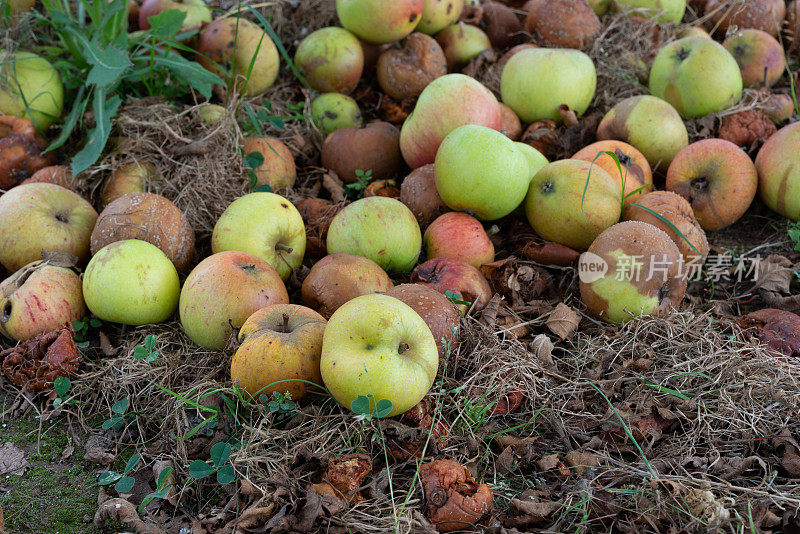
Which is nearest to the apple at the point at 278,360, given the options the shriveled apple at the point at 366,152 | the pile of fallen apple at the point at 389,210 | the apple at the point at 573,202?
the pile of fallen apple at the point at 389,210

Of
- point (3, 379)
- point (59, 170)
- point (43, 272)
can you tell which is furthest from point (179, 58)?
point (3, 379)

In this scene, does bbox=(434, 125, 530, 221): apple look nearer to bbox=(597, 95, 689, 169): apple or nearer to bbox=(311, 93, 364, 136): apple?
bbox=(597, 95, 689, 169): apple

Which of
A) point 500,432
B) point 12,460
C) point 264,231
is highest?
point 264,231

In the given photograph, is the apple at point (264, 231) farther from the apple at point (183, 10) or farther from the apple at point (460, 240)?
the apple at point (183, 10)

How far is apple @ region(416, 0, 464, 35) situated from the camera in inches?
180

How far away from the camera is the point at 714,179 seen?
3.55 meters

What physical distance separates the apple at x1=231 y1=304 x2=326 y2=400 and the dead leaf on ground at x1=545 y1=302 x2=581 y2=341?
3.74ft

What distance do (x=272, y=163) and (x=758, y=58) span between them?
353 centimetres

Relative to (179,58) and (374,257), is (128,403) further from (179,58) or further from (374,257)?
(179,58)

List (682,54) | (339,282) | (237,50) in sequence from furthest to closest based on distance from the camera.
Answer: (237,50), (682,54), (339,282)

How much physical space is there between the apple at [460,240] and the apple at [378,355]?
3.15ft

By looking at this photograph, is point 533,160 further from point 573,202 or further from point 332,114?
point 332,114

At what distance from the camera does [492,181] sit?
3139mm

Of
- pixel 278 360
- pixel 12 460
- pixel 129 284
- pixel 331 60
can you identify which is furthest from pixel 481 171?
pixel 12 460
